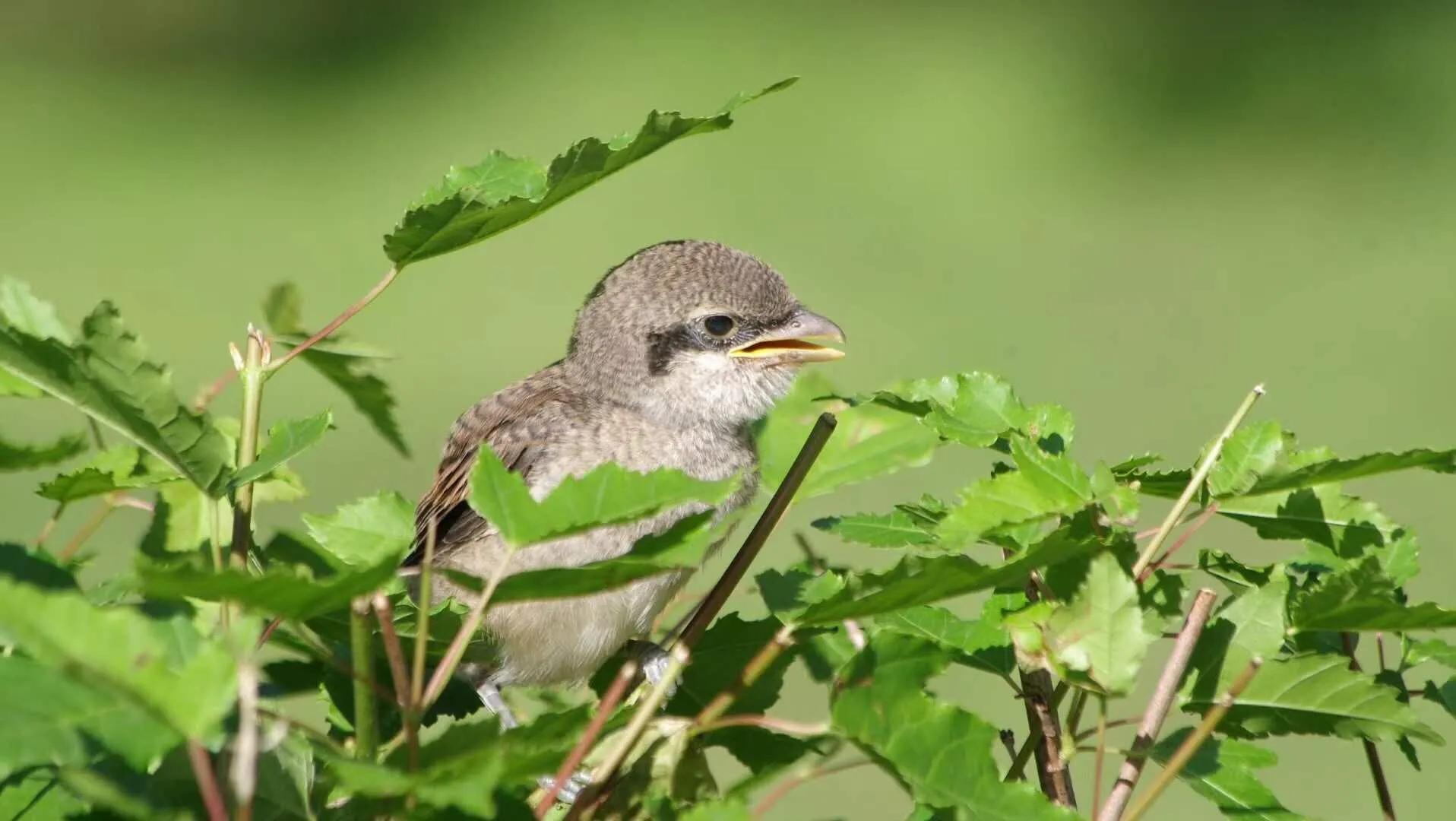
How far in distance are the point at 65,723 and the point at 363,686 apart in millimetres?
123

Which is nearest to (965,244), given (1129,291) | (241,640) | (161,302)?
(1129,291)

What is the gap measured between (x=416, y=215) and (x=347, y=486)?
15.2ft

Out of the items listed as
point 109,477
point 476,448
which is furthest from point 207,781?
point 476,448

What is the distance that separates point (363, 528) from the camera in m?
1.10

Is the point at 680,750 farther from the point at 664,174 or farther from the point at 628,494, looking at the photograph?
the point at 664,174

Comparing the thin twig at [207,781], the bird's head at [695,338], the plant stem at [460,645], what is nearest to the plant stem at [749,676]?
the plant stem at [460,645]

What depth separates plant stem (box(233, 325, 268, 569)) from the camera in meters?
0.89

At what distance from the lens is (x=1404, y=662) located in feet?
3.37

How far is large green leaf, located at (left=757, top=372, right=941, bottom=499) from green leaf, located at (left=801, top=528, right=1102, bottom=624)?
24cm

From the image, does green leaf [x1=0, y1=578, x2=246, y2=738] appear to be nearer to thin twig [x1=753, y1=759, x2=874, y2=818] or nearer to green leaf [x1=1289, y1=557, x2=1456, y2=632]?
thin twig [x1=753, y1=759, x2=874, y2=818]

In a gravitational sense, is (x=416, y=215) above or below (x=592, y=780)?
above

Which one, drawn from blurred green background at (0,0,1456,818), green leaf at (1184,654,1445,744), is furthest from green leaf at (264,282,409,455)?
blurred green background at (0,0,1456,818)

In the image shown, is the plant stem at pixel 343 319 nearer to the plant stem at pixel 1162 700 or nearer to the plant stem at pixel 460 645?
the plant stem at pixel 460 645

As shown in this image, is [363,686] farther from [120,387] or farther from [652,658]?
[652,658]
